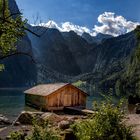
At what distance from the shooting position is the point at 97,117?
50.5ft

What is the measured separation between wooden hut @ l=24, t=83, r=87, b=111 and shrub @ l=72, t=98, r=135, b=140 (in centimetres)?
4458

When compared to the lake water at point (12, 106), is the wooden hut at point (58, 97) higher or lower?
higher

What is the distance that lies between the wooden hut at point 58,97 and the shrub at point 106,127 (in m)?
44.6

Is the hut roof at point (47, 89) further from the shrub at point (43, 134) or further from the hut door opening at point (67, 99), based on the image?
the shrub at point (43, 134)

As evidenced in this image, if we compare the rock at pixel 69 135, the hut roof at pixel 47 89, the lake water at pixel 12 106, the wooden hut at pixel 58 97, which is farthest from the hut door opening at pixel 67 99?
the rock at pixel 69 135

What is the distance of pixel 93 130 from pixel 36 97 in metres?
51.5

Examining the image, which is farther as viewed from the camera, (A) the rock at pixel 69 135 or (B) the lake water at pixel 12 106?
(B) the lake water at pixel 12 106

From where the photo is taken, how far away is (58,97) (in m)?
61.3

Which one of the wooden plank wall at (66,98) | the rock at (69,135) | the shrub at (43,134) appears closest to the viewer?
the shrub at (43,134)

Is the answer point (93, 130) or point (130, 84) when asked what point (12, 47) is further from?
point (130, 84)

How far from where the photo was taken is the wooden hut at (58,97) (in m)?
60.3

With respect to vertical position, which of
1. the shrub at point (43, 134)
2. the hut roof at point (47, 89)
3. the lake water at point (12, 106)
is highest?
the hut roof at point (47, 89)

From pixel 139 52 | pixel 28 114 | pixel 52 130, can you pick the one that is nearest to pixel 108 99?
pixel 52 130

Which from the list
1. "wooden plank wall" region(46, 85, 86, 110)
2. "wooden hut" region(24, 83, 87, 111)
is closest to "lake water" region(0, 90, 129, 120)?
"wooden hut" region(24, 83, 87, 111)
